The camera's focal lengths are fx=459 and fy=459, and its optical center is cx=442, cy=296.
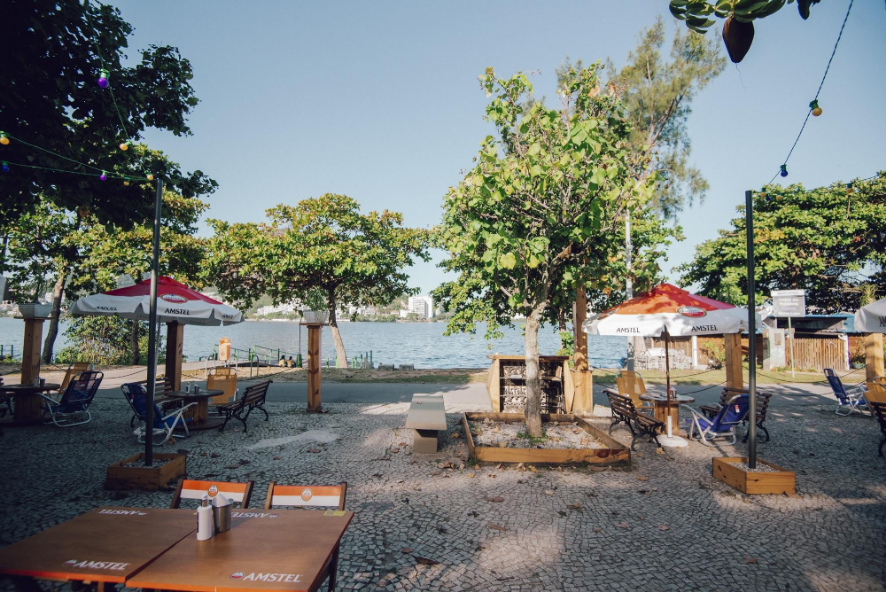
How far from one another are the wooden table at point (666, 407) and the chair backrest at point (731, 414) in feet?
2.10

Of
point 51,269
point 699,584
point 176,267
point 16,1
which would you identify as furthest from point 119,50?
point 51,269

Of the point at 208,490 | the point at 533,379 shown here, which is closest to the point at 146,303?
the point at 208,490

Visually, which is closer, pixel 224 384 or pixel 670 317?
pixel 670 317

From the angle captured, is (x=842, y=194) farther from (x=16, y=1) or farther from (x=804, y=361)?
(x=16, y=1)

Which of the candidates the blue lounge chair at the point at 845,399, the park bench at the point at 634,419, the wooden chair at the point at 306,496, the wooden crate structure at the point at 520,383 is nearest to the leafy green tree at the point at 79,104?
the wooden chair at the point at 306,496

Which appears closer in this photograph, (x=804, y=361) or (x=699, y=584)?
(x=699, y=584)

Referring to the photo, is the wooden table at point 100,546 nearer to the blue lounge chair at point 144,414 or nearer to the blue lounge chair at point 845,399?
the blue lounge chair at point 144,414

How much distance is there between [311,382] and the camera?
10.7 m

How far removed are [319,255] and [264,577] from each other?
17.3 meters

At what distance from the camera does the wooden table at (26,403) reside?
8742 mm

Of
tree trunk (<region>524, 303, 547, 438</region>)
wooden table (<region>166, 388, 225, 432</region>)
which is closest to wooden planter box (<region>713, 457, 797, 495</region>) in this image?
tree trunk (<region>524, 303, 547, 438</region>)

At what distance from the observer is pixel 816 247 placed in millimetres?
25469

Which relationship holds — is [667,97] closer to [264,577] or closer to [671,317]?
[671,317]

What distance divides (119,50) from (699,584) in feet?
35.0
